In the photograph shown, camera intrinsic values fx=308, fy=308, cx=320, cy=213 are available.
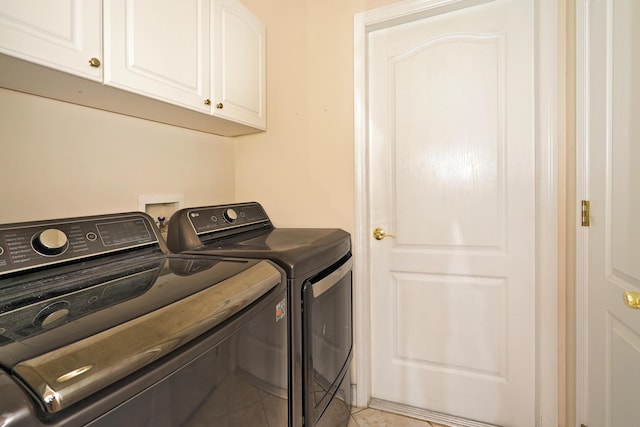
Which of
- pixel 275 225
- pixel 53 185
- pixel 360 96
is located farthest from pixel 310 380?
pixel 360 96

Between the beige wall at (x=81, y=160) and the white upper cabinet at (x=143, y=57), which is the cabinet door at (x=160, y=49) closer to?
the white upper cabinet at (x=143, y=57)

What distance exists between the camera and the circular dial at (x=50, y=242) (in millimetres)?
864

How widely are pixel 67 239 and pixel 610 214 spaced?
1739 mm

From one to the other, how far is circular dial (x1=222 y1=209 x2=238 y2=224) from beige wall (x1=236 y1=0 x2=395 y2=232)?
1.19 feet

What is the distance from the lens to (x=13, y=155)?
104 cm

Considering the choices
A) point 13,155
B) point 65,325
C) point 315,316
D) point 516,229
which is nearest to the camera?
point 65,325

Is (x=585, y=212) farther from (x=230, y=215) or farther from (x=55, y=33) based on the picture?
(x=55, y=33)

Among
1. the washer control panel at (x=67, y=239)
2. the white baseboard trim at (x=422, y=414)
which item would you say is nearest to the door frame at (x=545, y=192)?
the white baseboard trim at (x=422, y=414)

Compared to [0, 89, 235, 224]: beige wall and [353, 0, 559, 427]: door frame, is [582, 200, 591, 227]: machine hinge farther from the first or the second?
[0, 89, 235, 224]: beige wall

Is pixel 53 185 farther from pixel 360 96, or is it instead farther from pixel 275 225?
pixel 360 96

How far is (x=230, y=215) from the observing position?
1.58m

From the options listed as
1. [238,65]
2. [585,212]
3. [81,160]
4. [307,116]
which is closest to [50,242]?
[81,160]

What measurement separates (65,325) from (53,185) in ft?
2.95

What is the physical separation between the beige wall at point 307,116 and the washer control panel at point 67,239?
2.94ft
